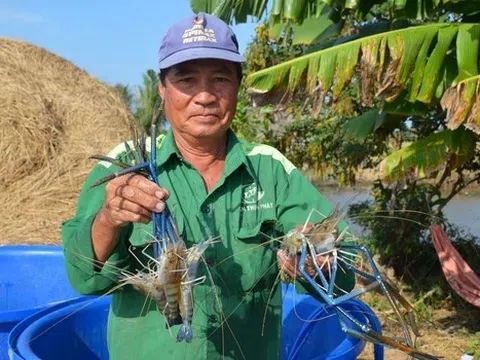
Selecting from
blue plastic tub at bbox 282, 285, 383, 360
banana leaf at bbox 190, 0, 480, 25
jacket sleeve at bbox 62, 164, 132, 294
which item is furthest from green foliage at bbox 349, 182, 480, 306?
jacket sleeve at bbox 62, 164, 132, 294

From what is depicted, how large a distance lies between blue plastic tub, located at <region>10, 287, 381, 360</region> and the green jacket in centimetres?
79

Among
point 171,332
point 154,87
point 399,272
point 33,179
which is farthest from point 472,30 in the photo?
point 154,87

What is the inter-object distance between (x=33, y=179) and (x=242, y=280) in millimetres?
5460

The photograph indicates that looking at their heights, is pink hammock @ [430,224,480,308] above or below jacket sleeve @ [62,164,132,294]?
below

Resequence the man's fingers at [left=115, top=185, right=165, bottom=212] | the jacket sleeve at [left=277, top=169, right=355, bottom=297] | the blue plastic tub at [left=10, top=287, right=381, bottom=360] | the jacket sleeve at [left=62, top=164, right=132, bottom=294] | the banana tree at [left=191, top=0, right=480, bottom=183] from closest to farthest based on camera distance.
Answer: the man's fingers at [left=115, top=185, right=165, bottom=212], the jacket sleeve at [left=62, top=164, right=132, bottom=294], the jacket sleeve at [left=277, top=169, right=355, bottom=297], the blue plastic tub at [left=10, top=287, right=381, bottom=360], the banana tree at [left=191, top=0, right=480, bottom=183]

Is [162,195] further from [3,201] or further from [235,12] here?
[3,201]

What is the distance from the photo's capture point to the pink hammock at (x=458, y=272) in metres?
4.62

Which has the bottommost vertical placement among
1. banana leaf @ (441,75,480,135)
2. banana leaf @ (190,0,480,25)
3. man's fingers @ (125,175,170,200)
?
man's fingers @ (125,175,170,200)

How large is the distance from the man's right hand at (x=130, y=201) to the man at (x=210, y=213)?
15 centimetres

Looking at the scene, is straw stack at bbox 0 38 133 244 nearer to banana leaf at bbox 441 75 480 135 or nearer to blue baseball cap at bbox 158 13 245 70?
banana leaf at bbox 441 75 480 135

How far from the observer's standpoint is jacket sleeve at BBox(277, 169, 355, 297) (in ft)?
6.89

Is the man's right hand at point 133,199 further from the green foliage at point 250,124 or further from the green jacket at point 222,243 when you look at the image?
the green foliage at point 250,124

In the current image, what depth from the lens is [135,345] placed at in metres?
2.10

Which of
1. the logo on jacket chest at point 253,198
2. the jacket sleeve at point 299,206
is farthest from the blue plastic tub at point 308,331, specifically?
the logo on jacket chest at point 253,198
